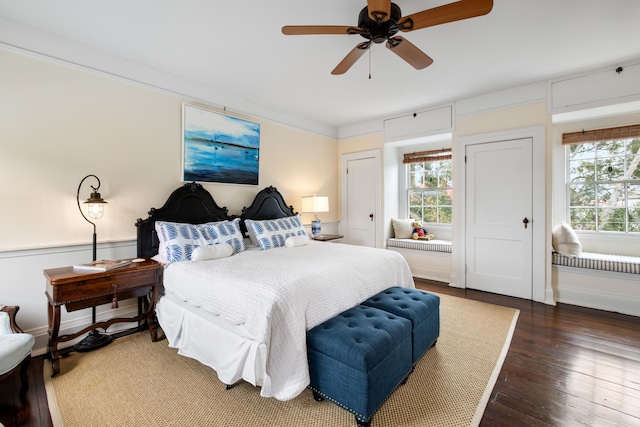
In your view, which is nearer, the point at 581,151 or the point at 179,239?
the point at 179,239

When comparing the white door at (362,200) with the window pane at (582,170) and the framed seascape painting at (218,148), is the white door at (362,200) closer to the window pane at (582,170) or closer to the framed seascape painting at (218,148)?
the framed seascape painting at (218,148)

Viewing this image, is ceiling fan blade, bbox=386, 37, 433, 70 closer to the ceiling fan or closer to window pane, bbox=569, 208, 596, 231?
the ceiling fan

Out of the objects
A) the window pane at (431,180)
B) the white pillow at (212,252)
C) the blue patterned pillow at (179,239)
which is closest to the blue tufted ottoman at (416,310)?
the white pillow at (212,252)

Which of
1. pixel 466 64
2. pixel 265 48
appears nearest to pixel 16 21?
pixel 265 48

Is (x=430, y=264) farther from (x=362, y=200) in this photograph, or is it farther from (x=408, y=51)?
(x=408, y=51)

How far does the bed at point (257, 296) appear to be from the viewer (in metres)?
1.67

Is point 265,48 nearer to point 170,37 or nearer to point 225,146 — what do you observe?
point 170,37

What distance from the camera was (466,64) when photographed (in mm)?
2975

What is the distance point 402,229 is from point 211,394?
12.9ft

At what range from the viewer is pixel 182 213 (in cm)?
313

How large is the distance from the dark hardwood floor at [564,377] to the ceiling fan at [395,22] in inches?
92.5

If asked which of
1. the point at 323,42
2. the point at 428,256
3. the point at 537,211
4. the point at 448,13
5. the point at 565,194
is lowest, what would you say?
the point at 428,256

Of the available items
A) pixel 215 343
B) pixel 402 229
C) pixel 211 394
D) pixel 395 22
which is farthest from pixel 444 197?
pixel 211 394

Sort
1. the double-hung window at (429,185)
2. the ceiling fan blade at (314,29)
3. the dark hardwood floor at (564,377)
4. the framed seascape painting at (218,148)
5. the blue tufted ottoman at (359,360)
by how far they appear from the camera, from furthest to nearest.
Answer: the double-hung window at (429,185) → the framed seascape painting at (218,148) → the ceiling fan blade at (314,29) → the dark hardwood floor at (564,377) → the blue tufted ottoman at (359,360)
